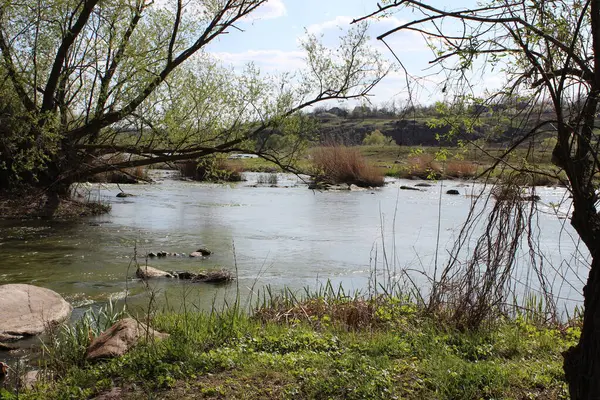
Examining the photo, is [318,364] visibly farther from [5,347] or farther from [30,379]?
[5,347]

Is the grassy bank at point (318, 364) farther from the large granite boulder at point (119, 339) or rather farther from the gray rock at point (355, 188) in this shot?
the gray rock at point (355, 188)

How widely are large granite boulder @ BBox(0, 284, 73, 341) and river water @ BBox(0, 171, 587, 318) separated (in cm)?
59

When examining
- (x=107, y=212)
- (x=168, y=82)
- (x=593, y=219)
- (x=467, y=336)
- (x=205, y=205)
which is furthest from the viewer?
(x=205, y=205)

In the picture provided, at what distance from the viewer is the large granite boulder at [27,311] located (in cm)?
666

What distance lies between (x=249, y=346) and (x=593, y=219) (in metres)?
2.95

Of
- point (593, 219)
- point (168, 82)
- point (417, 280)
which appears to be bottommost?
point (417, 280)

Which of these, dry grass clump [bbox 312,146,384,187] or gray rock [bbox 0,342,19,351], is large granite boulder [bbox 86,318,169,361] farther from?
dry grass clump [bbox 312,146,384,187]

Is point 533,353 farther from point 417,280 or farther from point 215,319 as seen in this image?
point 417,280

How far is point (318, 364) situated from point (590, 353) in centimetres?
202

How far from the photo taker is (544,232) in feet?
49.3

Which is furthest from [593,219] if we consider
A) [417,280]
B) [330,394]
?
[417,280]

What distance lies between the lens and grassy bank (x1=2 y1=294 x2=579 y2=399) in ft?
13.4

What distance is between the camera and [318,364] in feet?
14.9

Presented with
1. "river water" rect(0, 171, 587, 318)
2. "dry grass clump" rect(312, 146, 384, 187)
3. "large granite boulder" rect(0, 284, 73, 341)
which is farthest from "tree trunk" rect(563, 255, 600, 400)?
"dry grass clump" rect(312, 146, 384, 187)
